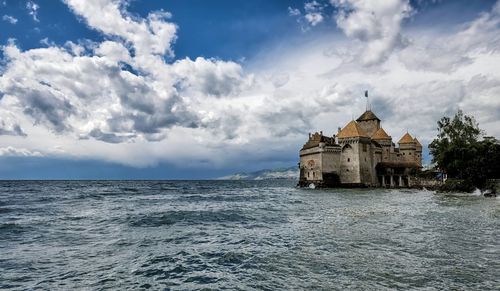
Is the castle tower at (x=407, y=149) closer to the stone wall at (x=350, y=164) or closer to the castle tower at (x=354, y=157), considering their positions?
the castle tower at (x=354, y=157)

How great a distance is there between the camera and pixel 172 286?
8961mm

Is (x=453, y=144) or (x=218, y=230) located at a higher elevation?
(x=453, y=144)

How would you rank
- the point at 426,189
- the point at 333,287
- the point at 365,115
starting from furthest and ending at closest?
the point at 365,115
the point at 426,189
the point at 333,287

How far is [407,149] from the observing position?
7119cm

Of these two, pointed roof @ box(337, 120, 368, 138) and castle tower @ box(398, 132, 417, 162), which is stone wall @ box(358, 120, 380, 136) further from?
Result: pointed roof @ box(337, 120, 368, 138)

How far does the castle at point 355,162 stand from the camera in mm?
61688

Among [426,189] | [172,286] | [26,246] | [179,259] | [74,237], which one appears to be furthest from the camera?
[426,189]

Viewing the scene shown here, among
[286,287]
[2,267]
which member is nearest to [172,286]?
[286,287]

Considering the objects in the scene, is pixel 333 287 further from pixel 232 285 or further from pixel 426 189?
pixel 426 189

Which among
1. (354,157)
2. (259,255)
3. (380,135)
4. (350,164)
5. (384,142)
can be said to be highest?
(380,135)

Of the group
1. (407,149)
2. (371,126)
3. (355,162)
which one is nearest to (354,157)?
(355,162)

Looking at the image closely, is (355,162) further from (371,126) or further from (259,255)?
(259,255)

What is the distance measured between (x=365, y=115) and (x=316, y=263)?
71.5m

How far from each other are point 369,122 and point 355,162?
1820 cm
